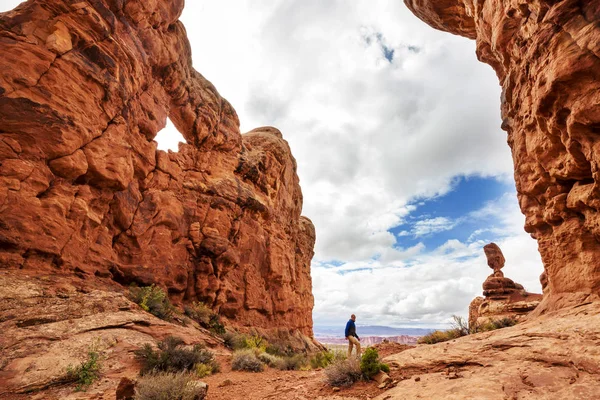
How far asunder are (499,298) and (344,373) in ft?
88.2

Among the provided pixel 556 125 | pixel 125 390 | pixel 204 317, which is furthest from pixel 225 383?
pixel 556 125

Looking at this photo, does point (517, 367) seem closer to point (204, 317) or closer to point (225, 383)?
point (225, 383)

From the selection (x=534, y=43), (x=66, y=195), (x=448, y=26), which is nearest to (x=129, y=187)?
(x=66, y=195)

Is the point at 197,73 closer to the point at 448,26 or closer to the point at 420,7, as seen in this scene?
the point at 420,7

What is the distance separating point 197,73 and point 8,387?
25.7m

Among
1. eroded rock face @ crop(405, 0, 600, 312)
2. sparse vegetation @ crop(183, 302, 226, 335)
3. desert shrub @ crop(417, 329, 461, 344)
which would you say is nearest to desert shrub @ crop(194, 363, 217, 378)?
sparse vegetation @ crop(183, 302, 226, 335)

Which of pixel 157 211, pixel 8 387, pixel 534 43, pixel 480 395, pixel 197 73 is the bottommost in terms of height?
pixel 8 387

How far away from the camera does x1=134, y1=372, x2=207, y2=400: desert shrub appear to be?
20.0ft

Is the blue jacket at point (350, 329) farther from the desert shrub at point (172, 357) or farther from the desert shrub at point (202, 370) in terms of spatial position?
the desert shrub at point (202, 370)

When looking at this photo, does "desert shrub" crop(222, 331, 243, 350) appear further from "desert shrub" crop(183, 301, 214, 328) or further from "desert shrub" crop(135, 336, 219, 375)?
"desert shrub" crop(135, 336, 219, 375)

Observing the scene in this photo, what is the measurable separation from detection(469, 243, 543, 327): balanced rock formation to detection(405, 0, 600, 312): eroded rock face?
13.1 meters

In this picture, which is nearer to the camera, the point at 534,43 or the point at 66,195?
the point at 534,43

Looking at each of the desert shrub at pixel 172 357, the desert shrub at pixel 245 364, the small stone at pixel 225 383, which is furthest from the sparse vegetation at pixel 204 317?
the small stone at pixel 225 383

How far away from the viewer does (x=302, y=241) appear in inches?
1558
